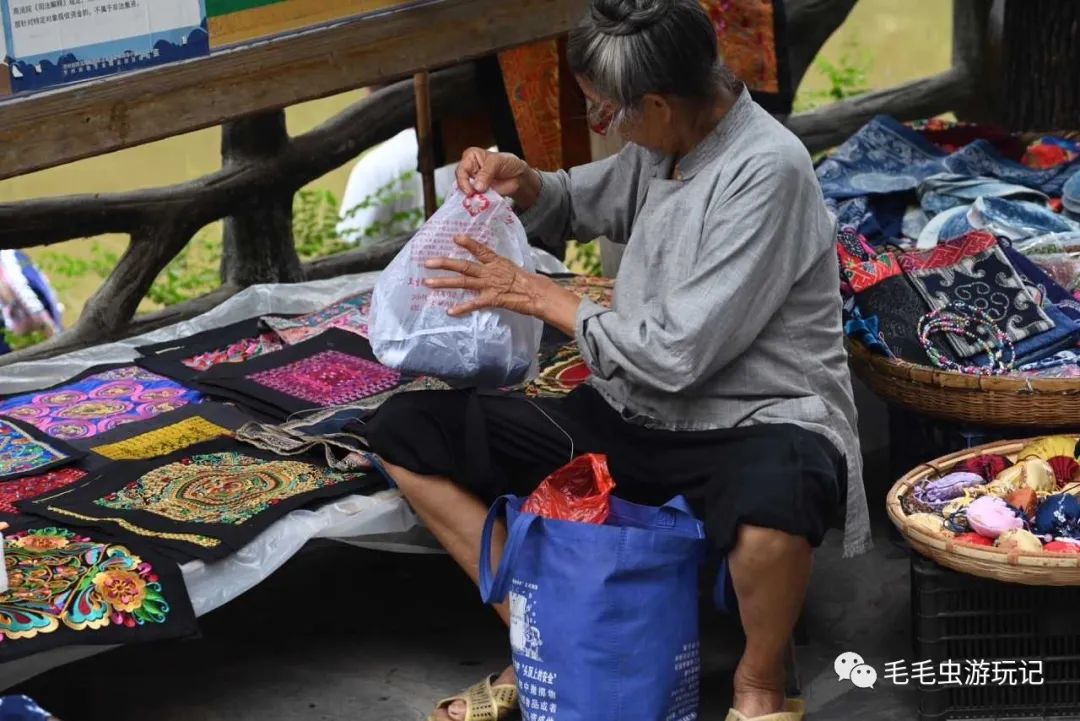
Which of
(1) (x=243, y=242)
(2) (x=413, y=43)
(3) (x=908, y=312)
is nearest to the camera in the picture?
(3) (x=908, y=312)

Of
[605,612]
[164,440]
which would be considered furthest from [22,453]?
[605,612]

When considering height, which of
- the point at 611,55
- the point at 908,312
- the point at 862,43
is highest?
the point at 611,55

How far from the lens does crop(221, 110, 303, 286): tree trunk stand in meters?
5.12

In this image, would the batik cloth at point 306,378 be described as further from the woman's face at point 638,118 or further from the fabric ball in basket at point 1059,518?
the fabric ball in basket at point 1059,518

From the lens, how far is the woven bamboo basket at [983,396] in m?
3.61

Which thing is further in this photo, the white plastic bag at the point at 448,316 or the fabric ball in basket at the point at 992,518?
the white plastic bag at the point at 448,316

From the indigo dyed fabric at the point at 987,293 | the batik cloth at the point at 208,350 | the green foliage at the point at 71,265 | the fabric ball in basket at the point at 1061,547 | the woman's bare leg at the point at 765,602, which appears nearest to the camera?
the woman's bare leg at the point at 765,602

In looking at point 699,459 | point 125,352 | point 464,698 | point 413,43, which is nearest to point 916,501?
point 699,459

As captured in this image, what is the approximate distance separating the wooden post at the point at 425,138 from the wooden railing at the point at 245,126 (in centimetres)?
2

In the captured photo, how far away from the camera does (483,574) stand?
313 centimetres

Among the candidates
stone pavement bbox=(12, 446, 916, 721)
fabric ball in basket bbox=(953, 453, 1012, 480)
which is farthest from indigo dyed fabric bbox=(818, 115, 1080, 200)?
fabric ball in basket bbox=(953, 453, 1012, 480)

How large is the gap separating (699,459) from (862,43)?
8.41 metres

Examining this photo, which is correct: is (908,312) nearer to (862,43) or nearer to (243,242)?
(243,242)

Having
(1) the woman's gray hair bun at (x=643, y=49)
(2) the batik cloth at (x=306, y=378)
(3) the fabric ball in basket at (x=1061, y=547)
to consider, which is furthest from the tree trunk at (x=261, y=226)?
(3) the fabric ball in basket at (x=1061, y=547)
